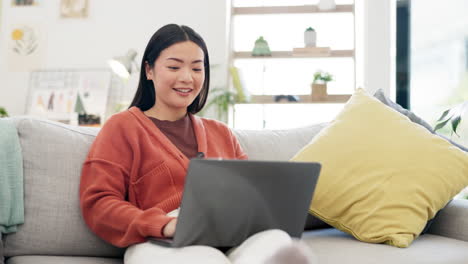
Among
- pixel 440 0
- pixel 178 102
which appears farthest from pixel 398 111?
pixel 440 0

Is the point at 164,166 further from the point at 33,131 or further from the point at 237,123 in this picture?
the point at 237,123

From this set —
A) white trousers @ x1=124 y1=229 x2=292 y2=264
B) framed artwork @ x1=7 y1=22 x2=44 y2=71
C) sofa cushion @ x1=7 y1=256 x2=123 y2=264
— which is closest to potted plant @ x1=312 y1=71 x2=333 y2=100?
framed artwork @ x1=7 y1=22 x2=44 y2=71

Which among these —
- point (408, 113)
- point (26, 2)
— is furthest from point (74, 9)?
point (408, 113)

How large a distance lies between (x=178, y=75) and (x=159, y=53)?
0.30ft

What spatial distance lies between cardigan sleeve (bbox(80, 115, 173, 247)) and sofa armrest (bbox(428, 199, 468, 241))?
2.96 feet

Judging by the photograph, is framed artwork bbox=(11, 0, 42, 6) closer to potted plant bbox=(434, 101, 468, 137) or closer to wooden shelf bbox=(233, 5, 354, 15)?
wooden shelf bbox=(233, 5, 354, 15)

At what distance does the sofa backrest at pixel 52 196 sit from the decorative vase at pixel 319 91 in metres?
3.10

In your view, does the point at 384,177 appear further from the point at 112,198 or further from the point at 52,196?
the point at 52,196

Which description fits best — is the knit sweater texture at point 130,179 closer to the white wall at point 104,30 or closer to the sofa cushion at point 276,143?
the sofa cushion at point 276,143

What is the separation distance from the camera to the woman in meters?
1.28

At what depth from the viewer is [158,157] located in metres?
1.60

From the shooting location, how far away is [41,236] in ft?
4.91

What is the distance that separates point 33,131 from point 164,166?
1.18 feet

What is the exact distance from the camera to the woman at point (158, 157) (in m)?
1.28
